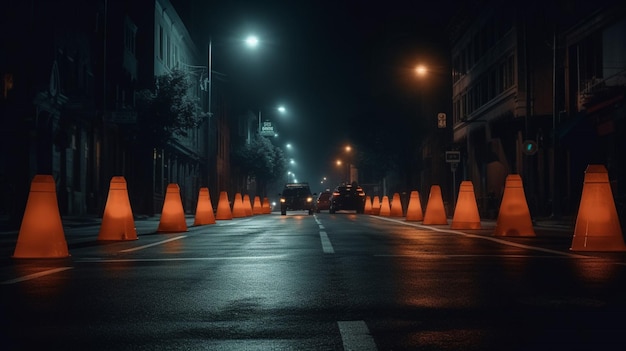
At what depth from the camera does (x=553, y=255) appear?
1111 cm

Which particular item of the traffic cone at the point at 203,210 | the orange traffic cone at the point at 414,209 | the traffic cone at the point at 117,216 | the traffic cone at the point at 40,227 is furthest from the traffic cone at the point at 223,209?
the traffic cone at the point at 40,227

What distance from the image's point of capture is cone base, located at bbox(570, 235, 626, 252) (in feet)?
38.3

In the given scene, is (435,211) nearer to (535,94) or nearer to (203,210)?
(203,210)

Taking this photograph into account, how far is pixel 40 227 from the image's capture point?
1123 centimetres

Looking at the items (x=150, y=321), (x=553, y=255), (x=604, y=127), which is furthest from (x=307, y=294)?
(x=604, y=127)

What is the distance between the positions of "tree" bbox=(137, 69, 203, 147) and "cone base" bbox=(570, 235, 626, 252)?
90.8 ft

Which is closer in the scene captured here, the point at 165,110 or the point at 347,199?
the point at 165,110

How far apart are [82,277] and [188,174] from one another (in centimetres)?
5506

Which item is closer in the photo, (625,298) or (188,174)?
(625,298)

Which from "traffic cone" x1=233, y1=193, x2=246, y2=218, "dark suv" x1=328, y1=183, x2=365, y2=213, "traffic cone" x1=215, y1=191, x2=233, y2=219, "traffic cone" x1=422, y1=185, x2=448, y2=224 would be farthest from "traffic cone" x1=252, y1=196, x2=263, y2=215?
"traffic cone" x1=422, y1=185, x2=448, y2=224

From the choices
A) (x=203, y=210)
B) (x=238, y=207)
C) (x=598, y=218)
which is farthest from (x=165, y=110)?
(x=598, y=218)

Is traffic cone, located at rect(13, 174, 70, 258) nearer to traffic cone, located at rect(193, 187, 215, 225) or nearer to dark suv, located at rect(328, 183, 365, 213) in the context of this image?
traffic cone, located at rect(193, 187, 215, 225)

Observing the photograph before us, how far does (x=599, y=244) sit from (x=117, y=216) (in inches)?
348

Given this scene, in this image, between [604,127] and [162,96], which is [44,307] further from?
[162,96]
